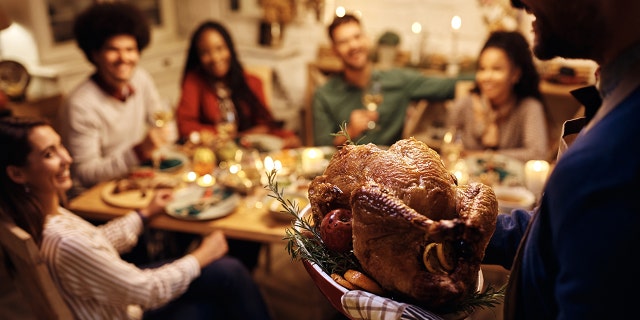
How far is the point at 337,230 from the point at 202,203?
4.19ft

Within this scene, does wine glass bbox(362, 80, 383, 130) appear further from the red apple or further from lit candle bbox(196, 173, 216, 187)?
the red apple

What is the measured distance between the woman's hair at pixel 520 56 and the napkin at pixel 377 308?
6.92ft

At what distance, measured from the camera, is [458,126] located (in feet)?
9.81

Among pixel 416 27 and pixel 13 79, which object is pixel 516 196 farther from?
pixel 13 79

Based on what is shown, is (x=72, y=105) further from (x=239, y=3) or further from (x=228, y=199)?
(x=239, y=3)

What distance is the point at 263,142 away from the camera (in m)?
2.72

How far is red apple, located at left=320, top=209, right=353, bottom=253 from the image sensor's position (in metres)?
0.93

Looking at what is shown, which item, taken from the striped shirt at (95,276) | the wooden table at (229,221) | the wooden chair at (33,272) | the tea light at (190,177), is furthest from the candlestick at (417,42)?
the wooden chair at (33,272)

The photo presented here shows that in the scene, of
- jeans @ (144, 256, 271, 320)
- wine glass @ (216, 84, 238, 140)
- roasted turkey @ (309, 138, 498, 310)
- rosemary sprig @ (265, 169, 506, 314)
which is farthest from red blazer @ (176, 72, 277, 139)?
roasted turkey @ (309, 138, 498, 310)

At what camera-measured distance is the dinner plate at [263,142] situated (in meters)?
2.64

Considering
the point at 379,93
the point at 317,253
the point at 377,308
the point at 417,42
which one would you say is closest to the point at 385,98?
the point at 379,93

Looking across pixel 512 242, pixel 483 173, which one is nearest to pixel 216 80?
pixel 483 173

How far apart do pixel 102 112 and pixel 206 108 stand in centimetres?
70

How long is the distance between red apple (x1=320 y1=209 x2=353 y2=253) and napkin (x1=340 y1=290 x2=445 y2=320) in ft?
0.33
